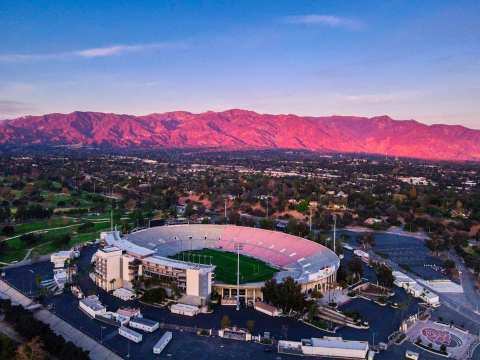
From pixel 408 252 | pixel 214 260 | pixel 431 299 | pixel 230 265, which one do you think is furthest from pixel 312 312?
pixel 408 252

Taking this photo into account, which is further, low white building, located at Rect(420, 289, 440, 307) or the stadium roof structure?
the stadium roof structure

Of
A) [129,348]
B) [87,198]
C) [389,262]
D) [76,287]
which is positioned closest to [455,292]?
[389,262]

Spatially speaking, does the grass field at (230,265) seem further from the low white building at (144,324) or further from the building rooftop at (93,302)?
the building rooftop at (93,302)

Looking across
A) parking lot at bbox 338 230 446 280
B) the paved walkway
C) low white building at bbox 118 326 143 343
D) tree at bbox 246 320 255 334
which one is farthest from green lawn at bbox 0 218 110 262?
parking lot at bbox 338 230 446 280

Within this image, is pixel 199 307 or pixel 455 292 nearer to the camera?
pixel 199 307

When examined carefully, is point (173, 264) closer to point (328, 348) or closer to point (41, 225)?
point (328, 348)

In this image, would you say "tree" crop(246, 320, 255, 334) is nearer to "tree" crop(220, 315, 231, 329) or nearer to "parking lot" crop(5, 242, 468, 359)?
"parking lot" crop(5, 242, 468, 359)

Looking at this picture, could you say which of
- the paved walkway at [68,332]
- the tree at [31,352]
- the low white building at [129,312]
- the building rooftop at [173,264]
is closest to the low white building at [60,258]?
the paved walkway at [68,332]

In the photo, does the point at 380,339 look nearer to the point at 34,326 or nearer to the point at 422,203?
the point at 34,326
